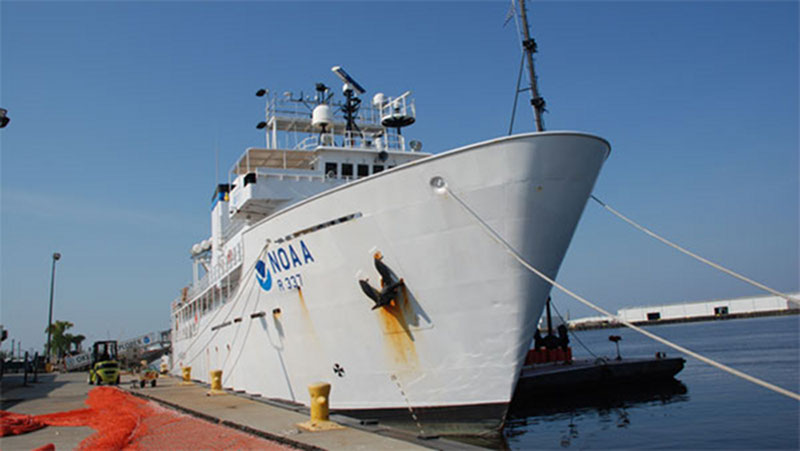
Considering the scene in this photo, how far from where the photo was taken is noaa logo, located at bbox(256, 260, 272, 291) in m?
12.1

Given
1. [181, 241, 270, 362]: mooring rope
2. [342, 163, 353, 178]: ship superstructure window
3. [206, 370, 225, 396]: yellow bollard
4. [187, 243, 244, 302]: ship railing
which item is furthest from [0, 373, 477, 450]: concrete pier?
[342, 163, 353, 178]: ship superstructure window

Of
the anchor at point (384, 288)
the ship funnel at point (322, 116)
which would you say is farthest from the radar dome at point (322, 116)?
the anchor at point (384, 288)

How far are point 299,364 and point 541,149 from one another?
6.44 metres

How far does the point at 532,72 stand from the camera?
17891 mm

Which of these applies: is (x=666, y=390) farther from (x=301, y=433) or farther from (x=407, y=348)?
(x=301, y=433)

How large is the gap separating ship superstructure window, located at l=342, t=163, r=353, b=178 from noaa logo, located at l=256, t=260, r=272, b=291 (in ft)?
12.0

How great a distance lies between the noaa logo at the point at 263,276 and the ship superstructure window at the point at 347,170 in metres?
3.65

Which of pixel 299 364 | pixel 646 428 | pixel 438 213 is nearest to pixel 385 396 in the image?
pixel 299 364

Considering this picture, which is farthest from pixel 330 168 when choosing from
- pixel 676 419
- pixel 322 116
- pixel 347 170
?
pixel 676 419

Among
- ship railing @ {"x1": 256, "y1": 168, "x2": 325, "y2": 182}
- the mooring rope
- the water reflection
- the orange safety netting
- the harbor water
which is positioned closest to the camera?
the orange safety netting

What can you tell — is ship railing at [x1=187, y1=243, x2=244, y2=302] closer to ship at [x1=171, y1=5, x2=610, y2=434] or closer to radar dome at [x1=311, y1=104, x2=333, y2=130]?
ship at [x1=171, y1=5, x2=610, y2=434]

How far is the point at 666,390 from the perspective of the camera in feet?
64.8

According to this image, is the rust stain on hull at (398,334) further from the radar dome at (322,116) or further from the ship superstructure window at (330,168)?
the radar dome at (322,116)

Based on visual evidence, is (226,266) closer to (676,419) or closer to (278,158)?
(278,158)
